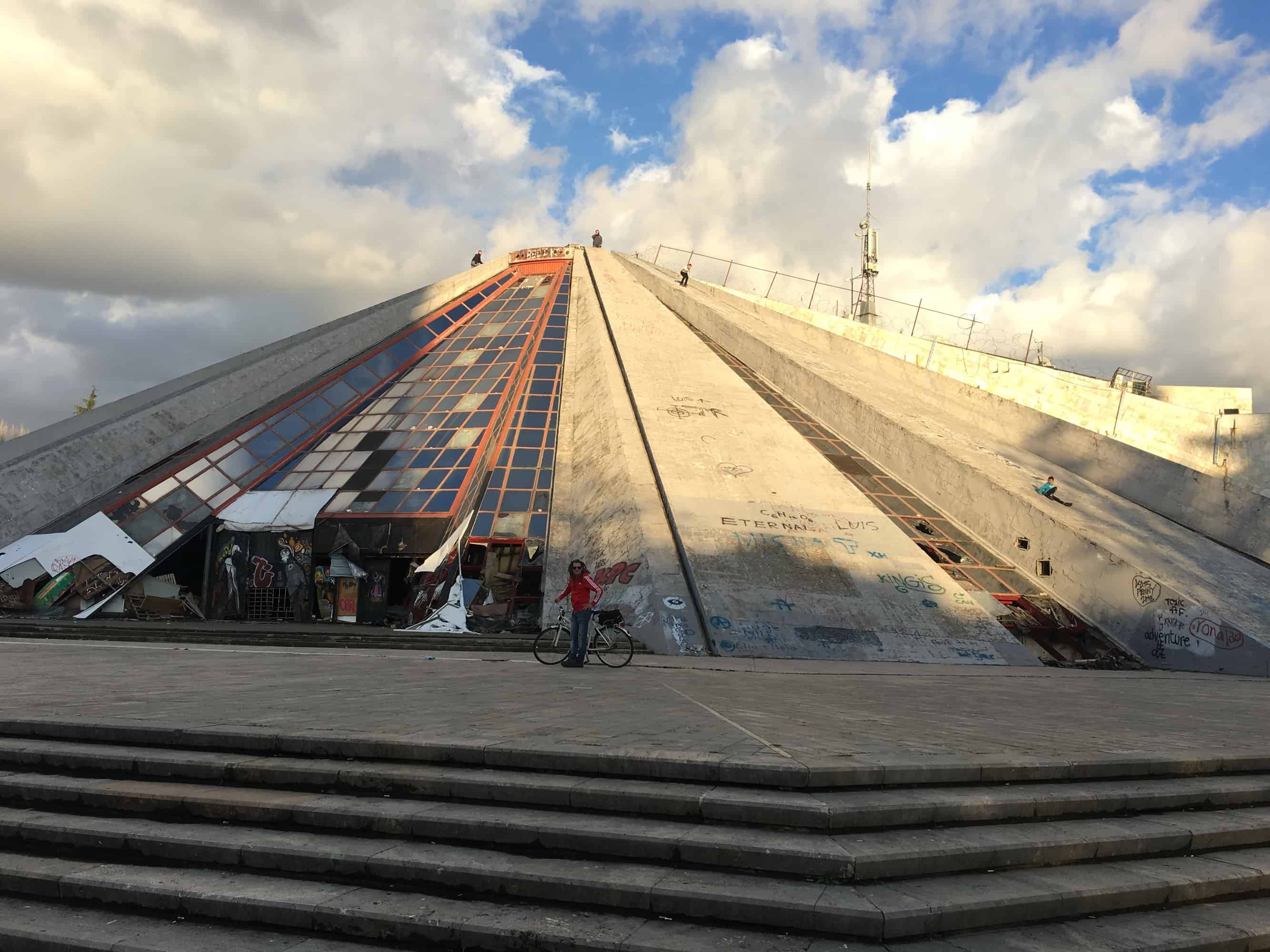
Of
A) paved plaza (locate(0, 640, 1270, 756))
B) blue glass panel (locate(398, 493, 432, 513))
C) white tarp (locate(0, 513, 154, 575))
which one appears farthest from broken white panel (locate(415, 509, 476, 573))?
white tarp (locate(0, 513, 154, 575))

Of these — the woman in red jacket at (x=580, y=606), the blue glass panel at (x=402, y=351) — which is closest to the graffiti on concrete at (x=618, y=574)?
the woman in red jacket at (x=580, y=606)

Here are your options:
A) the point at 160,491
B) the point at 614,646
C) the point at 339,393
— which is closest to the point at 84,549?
the point at 160,491

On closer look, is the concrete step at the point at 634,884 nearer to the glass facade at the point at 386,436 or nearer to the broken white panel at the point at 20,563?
the glass facade at the point at 386,436

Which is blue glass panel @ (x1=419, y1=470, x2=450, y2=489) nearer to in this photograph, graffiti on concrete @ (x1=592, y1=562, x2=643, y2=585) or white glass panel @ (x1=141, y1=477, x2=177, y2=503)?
white glass panel @ (x1=141, y1=477, x2=177, y2=503)

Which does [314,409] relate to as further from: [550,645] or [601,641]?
[601,641]

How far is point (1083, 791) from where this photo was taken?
4.66 metres

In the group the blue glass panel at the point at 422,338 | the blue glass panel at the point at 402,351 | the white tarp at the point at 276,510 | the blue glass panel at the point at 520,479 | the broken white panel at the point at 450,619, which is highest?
the blue glass panel at the point at 422,338

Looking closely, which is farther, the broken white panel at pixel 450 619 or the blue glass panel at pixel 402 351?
the blue glass panel at pixel 402 351

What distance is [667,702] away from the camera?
701 cm

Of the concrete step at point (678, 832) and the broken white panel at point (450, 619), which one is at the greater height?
the concrete step at point (678, 832)

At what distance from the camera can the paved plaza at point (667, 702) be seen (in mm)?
5355

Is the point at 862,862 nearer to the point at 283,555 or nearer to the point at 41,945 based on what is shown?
the point at 41,945

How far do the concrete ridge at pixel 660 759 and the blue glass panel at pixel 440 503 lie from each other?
1259cm

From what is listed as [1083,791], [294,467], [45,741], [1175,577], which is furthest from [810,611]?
[294,467]
